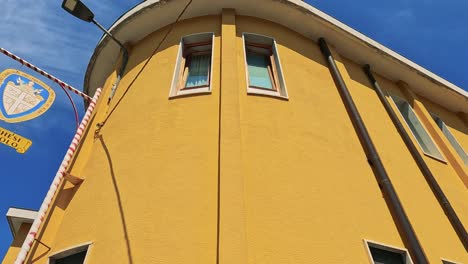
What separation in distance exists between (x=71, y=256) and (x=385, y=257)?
449 cm

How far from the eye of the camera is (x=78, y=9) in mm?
8125

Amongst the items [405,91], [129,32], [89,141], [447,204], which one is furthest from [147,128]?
[405,91]

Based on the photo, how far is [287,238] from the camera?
4.97 metres

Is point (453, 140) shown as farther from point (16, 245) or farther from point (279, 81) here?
→ point (16, 245)

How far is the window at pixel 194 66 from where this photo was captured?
728 cm

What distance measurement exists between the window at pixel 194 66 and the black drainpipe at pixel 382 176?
2.80 meters

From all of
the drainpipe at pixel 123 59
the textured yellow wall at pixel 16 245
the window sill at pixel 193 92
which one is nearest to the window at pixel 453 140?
the window sill at pixel 193 92

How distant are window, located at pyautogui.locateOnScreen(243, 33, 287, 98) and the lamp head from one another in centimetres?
337

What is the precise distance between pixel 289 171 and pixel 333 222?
0.96m

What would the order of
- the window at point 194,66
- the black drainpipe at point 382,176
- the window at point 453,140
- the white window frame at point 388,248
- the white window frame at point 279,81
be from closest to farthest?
the white window frame at point 388,248 < the black drainpipe at point 382,176 < the white window frame at point 279,81 < the window at point 194,66 < the window at point 453,140

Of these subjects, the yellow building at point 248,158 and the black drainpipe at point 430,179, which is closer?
the yellow building at point 248,158

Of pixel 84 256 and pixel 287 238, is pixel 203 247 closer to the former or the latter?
pixel 287 238

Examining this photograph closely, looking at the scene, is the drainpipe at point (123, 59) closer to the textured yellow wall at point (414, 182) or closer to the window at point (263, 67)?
the window at point (263, 67)

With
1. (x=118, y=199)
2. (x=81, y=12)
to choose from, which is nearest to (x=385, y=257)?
(x=118, y=199)
